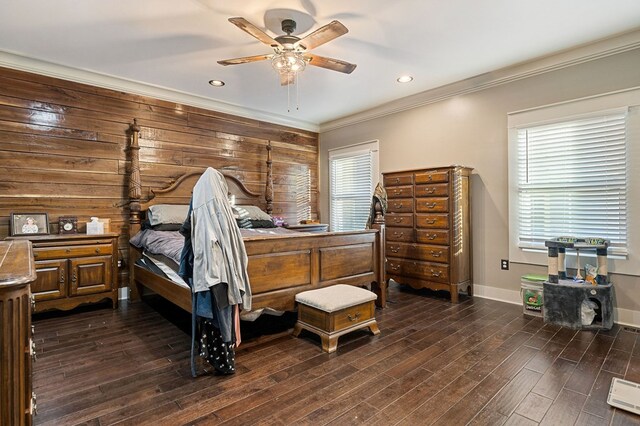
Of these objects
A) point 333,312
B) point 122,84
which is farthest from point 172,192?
point 333,312

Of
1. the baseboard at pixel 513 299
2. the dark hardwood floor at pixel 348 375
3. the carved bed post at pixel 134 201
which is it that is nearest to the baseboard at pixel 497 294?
the baseboard at pixel 513 299

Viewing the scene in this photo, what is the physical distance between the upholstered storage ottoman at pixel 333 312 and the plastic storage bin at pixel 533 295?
1.68m

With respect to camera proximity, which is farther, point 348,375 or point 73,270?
point 73,270

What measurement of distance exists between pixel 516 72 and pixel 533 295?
95.5 inches

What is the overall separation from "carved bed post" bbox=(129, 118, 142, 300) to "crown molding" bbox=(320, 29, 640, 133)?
3312 mm

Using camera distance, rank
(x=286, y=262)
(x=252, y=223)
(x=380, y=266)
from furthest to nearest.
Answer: (x=252, y=223) → (x=380, y=266) → (x=286, y=262)

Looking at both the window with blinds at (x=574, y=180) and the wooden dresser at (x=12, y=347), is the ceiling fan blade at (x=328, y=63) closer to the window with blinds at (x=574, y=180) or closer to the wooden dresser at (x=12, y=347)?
the window with blinds at (x=574, y=180)

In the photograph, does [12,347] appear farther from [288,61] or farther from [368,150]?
[368,150]

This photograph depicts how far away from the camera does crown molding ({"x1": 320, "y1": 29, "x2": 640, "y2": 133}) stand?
3.10 metres

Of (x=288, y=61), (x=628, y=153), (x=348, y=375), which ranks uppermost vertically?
(x=288, y=61)

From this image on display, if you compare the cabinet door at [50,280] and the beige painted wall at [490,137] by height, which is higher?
the beige painted wall at [490,137]

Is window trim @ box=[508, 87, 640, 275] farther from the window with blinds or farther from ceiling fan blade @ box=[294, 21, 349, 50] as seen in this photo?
ceiling fan blade @ box=[294, 21, 349, 50]

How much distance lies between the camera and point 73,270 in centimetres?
338

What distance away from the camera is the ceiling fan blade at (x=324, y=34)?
94.3 inches
